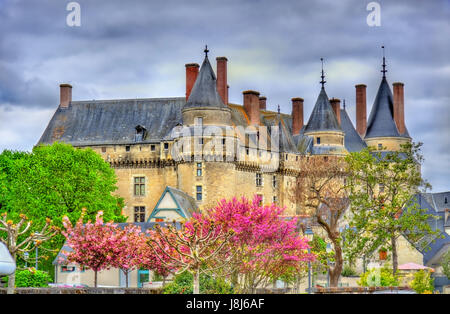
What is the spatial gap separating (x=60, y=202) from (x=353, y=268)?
20.8m

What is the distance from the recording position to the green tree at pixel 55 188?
60.4 m

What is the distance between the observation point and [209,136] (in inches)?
2859

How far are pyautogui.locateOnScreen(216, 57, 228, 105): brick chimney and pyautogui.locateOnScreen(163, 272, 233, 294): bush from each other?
4592 cm

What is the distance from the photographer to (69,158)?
64.8m

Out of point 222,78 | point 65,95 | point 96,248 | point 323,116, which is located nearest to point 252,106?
point 323,116

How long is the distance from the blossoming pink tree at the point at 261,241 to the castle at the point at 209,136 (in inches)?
1098

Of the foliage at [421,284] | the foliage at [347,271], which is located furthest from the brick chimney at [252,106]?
the foliage at [421,284]

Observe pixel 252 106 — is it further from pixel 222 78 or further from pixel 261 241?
pixel 261 241

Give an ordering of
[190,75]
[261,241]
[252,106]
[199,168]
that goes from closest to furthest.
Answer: [261,241]
[199,168]
[190,75]
[252,106]

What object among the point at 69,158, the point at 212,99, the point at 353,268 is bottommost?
the point at 353,268

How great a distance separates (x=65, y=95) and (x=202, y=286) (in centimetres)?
5747

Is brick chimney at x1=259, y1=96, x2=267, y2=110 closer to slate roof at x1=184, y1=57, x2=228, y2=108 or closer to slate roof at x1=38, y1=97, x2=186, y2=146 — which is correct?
slate roof at x1=38, y1=97, x2=186, y2=146
